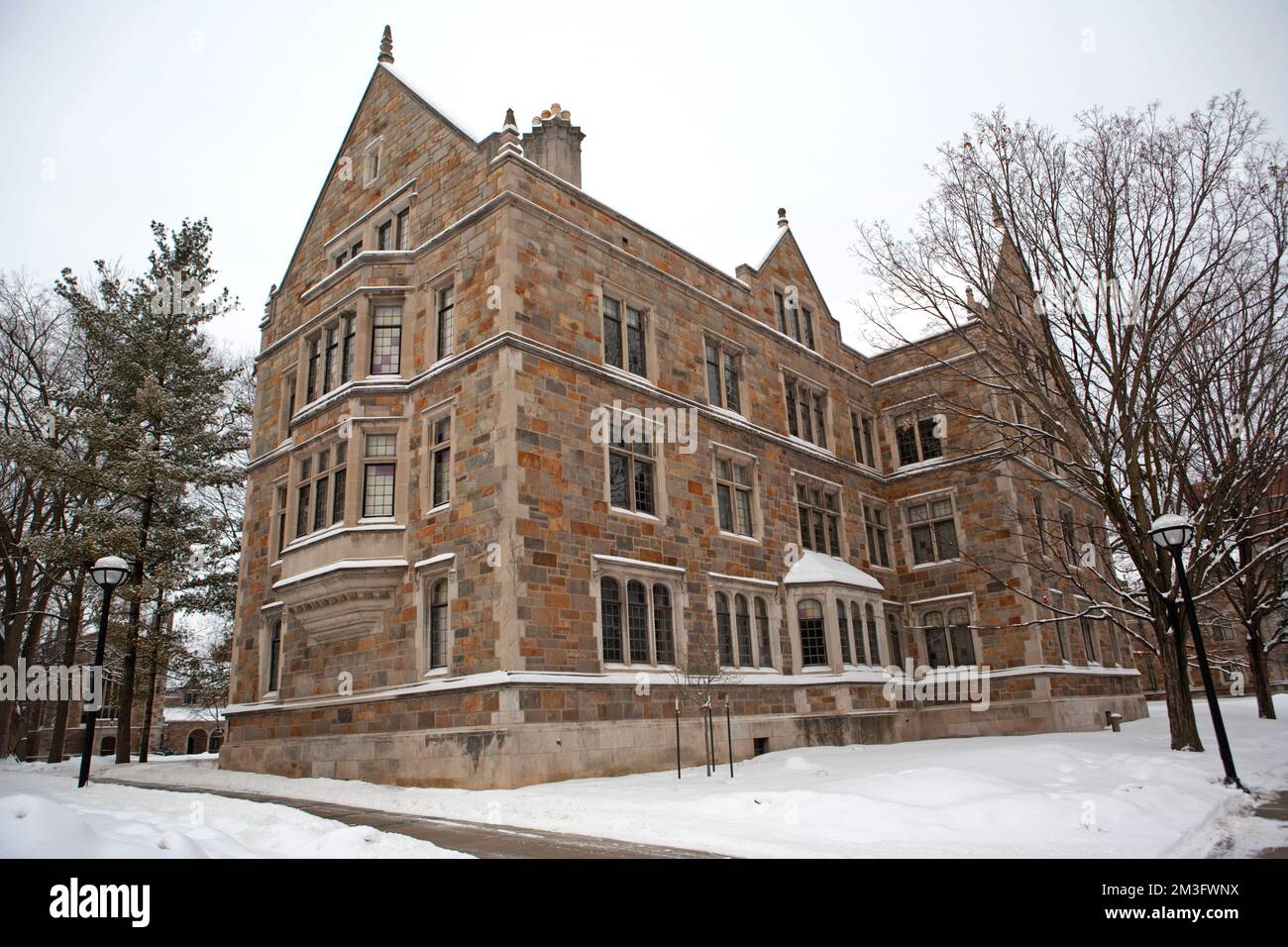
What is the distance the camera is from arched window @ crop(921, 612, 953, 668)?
2688cm

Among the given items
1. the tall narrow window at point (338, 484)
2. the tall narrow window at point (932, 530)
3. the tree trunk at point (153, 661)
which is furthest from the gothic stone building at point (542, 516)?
the tree trunk at point (153, 661)

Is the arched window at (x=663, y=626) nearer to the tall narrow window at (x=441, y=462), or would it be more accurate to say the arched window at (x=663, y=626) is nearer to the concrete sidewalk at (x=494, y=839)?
the tall narrow window at (x=441, y=462)

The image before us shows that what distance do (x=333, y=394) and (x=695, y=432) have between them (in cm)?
895

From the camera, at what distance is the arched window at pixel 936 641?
2688 cm

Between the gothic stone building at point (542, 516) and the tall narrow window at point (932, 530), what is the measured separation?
0.42m

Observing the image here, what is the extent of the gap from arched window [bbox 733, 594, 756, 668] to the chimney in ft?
41.4

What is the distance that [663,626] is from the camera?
61.4ft

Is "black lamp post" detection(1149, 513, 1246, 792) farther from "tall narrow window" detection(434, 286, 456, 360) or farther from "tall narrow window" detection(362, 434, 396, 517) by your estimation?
"tall narrow window" detection(362, 434, 396, 517)

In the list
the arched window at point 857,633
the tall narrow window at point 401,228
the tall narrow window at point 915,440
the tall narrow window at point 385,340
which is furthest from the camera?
the tall narrow window at point 915,440

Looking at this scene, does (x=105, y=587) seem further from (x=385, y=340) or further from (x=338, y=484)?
(x=385, y=340)

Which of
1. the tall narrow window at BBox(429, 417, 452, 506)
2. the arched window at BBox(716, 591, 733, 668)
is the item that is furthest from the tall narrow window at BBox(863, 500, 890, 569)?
the tall narrow window at BBox(429, 417, 452, 506)

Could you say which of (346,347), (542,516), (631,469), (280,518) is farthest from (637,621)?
(280,518)

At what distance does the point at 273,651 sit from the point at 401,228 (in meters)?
11.6

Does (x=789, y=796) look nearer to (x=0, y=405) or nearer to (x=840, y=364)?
(x=840, y=364)
